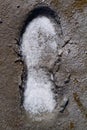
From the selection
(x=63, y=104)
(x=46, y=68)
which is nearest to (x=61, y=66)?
(x=46, y=68)

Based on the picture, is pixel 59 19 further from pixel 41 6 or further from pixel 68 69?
pixel 68 69

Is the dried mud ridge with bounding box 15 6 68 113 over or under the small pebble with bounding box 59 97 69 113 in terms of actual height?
over

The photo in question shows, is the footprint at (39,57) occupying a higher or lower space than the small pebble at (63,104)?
higher

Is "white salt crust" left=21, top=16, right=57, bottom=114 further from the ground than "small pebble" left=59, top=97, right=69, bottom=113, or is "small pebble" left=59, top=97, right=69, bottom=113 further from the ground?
"white salt crust" left=21, top=16, right=57, bottom=114

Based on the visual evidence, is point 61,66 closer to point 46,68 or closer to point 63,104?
point 46,68
